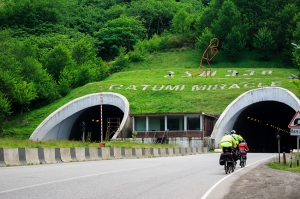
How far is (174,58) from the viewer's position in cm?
10569

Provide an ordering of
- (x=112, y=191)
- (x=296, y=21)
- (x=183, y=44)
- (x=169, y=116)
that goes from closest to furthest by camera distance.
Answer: (x=112, y=191) < (x=169, y=116) < (x=296, y=21) < (x=183, y=44)

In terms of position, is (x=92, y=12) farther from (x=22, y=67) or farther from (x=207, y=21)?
(x=22, y=67)

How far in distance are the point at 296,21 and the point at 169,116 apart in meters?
52.4

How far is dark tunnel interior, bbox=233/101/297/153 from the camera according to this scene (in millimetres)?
64625

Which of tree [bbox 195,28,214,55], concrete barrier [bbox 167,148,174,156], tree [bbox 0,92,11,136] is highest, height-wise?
tree [bbox 195,28,214,55]

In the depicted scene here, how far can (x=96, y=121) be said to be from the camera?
69.2 metres

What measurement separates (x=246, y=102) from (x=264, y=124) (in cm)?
1460

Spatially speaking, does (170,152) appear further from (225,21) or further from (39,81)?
(225,21)

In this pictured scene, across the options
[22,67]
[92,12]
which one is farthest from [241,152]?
[92,12]

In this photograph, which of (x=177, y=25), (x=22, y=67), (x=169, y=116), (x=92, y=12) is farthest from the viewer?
(x=92, y=12)

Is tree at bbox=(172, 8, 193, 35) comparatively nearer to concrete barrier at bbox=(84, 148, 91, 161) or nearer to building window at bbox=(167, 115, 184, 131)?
building window at bbox=(167, 115, 184, 131)

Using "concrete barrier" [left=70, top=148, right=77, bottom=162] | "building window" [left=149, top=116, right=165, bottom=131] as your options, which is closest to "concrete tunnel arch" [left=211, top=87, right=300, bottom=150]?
"building window" [left=149, top=116, right=165, bottom=131]

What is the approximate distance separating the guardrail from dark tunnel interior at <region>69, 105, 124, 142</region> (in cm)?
2598

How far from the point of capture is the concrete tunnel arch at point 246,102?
184ft
